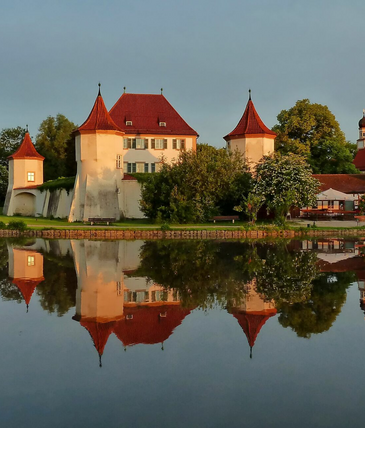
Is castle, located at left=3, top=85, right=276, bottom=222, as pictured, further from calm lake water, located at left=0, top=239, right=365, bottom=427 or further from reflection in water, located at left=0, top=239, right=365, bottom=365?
calm lake water, located at left=0, top=239, right=365, bottom=427

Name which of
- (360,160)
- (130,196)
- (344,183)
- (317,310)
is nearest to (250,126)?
(344,183)

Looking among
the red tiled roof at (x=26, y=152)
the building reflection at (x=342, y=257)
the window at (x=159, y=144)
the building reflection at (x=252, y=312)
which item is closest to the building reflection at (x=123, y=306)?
the building reflection at (x=252, y=312)

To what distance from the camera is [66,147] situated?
6775 cm

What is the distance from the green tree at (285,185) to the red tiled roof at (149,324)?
25608mm

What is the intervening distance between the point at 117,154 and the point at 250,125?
37.8 ft

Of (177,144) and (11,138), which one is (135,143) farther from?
(11,138)

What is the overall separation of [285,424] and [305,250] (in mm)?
18937

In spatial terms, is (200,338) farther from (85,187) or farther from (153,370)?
(85,187)

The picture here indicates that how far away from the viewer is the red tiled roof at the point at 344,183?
1858 inches

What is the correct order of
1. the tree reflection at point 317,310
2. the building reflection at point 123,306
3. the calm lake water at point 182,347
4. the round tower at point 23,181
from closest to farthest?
the calm lake water at point 182,347 < the building reflection at point 123,306 < the tree reflection at point 317,310 < the round tower at point 23,181

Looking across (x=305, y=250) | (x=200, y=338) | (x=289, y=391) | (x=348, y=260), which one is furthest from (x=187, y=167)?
(x=289, y=391)

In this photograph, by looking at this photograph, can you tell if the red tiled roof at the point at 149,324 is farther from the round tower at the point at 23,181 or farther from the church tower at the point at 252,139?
the round tower at the point at 23,181

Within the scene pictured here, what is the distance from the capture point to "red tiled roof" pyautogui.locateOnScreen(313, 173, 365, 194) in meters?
47.2

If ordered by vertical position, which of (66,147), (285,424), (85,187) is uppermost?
(66,147)
